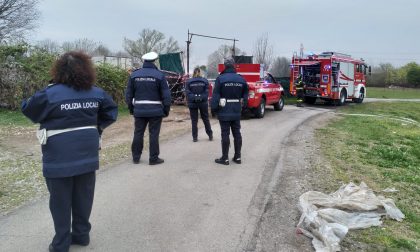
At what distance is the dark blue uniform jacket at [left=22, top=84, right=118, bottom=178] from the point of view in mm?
3867

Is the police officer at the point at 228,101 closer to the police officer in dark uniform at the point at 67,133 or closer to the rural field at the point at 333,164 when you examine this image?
the rural field at the point at 333,164

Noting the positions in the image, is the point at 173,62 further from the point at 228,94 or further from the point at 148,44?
the point at 148,44

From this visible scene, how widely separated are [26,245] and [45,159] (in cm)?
105

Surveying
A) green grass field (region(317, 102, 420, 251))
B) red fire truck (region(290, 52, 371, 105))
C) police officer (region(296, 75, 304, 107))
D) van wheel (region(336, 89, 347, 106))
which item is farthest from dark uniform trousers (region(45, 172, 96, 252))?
van wheel (region(336, 89, 347, 106))

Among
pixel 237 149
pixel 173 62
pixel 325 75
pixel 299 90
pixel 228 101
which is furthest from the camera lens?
pixel 299 90

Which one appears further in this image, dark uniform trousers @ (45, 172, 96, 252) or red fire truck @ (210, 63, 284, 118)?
red fire truck @ (210, 63, 284, 118)

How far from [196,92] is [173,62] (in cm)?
1105

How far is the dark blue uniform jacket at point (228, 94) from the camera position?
8.21 m

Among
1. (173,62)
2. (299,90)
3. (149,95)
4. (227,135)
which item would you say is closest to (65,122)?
(149,95)

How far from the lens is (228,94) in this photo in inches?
327

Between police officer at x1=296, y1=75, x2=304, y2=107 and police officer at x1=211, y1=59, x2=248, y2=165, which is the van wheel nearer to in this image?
police officer at x1=296, y1=75, x2=304, y2=107

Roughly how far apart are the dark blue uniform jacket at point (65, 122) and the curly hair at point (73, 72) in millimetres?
58

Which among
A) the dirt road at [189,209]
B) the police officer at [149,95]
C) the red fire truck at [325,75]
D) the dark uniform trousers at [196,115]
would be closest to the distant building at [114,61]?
the dark uniform trousers at [196,115]

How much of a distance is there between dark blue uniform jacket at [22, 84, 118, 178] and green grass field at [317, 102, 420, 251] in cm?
320
